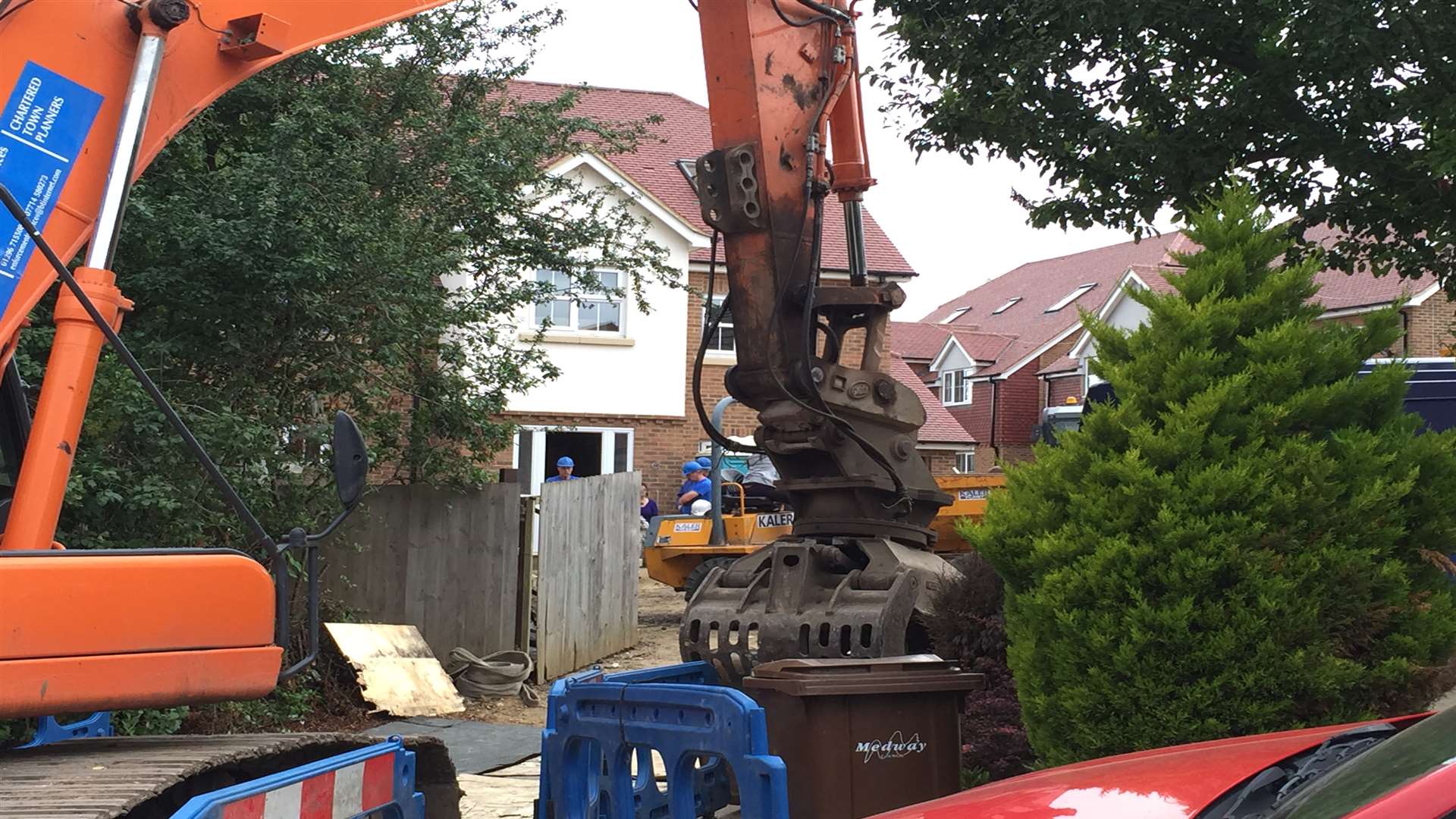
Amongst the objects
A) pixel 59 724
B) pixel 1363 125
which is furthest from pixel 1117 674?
pixel 1363 125

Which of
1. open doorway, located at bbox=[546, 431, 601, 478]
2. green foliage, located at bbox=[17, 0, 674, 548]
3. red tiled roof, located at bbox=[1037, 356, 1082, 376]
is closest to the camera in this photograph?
green foliage, located at bbox=[17, 0, 674, 548]

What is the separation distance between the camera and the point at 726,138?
714 cm

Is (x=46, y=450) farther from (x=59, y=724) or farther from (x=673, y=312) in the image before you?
(x=673, y=312)

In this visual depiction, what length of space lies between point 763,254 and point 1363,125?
10.8ft

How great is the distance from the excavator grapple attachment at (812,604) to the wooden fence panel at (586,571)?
20.2ft

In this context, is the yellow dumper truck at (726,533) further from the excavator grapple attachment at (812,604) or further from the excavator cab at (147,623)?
the excavator cab at (147,623)

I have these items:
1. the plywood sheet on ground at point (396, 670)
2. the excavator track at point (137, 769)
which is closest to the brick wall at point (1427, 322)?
the plywood sheet on ground at point (396, 670)

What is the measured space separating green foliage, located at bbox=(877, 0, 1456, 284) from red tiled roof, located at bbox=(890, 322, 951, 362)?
129 feet

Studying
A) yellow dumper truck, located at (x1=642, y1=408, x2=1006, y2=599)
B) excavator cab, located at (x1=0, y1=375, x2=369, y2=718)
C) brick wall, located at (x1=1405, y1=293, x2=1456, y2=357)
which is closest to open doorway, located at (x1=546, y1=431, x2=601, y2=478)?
yellow dumper truck, located at (x1=642, y1=408, x2=1006, y2=599)

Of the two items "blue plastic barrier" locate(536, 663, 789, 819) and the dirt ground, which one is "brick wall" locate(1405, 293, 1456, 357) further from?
"blue plastic barrier" locate(536, 663, 789, 819)

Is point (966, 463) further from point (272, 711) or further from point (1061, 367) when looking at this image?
point (272, 711)

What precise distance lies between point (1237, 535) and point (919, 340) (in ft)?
151

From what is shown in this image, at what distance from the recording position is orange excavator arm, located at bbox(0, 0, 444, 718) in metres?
3.54

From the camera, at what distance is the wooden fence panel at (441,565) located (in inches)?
490
